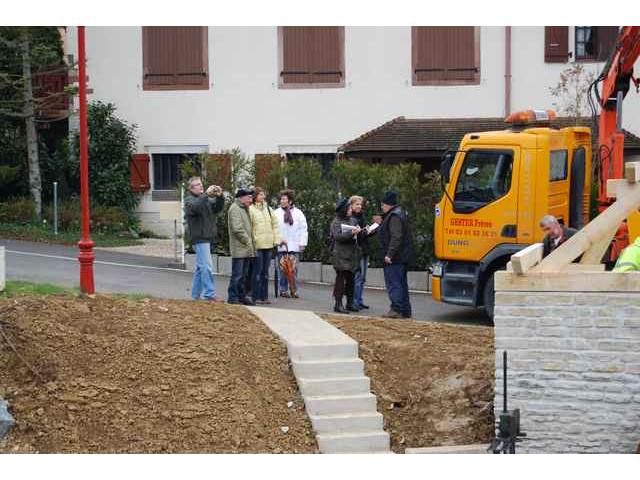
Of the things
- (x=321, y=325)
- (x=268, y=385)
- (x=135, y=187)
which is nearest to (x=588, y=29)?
(x=135, y=187)

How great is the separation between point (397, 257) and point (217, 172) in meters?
6.78

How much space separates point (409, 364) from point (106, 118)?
57.2ft

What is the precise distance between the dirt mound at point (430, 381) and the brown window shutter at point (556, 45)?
49.6 feet

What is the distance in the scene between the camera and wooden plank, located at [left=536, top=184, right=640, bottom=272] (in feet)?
30.6

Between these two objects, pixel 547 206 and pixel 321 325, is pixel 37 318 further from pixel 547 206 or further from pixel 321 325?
pixel 547 206

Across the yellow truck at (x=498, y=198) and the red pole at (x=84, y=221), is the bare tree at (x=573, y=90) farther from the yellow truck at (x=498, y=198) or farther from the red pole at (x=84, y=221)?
the red pole at (x=84, y=221)

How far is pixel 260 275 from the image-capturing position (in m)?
15.9

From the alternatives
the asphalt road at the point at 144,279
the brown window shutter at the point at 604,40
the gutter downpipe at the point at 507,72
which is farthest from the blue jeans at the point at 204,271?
the brown window shutter at the point at 604,40

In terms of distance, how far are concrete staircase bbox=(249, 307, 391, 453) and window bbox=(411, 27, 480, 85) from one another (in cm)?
1572

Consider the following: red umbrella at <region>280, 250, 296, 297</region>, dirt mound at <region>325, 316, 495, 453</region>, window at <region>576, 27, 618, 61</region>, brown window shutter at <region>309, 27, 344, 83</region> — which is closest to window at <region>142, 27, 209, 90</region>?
brown window shutter at <region>309, 27, 344, 83</region>

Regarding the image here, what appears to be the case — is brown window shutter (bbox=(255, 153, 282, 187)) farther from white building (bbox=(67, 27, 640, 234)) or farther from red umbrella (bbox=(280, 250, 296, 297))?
white building (bbox=(67, 27, 640, 234))

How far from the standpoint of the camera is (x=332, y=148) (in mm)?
27000

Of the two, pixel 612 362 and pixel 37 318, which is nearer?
pixel 612 362

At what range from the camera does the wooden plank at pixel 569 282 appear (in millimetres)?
9062
